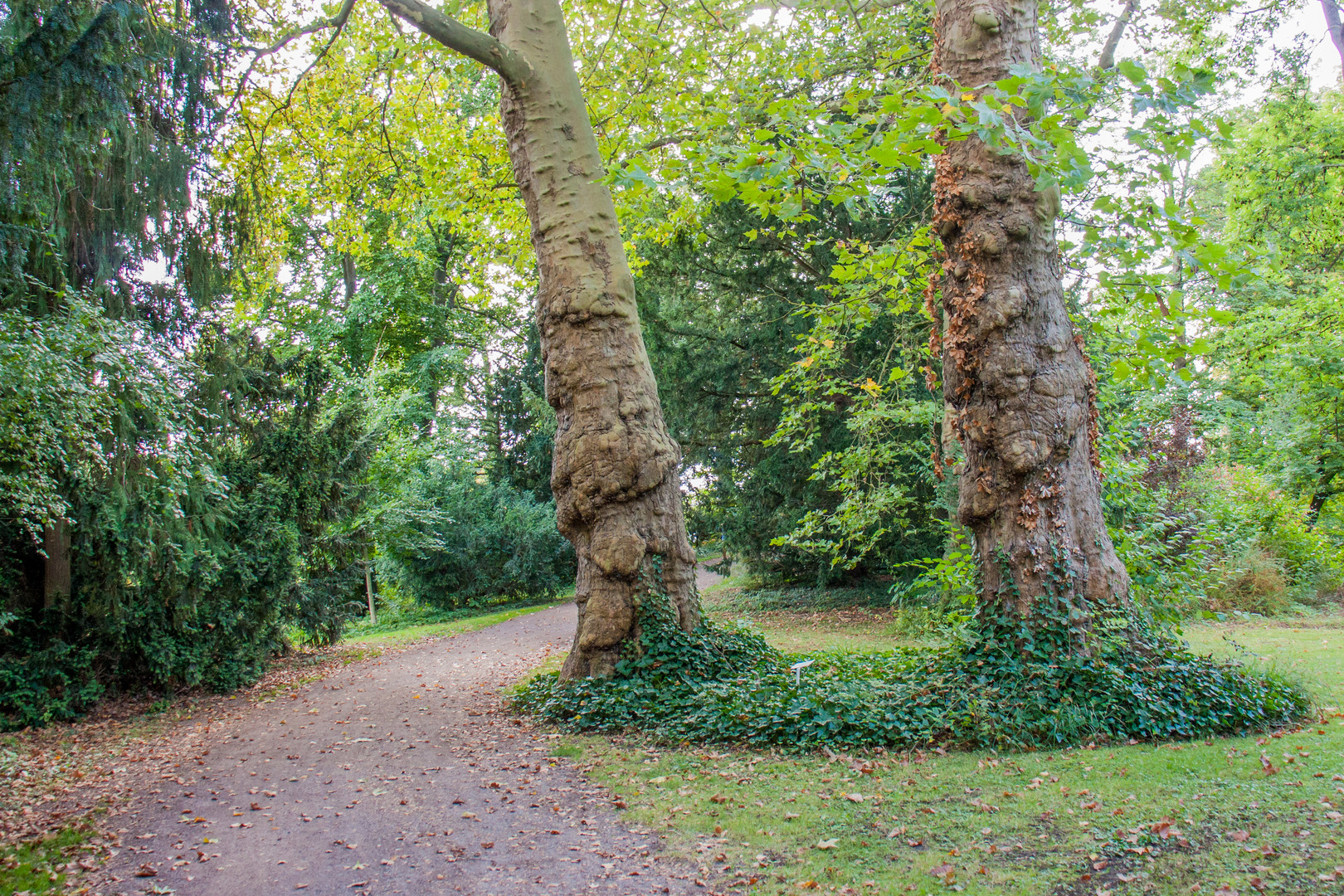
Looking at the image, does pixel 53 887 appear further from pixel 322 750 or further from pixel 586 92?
pixel 586 92

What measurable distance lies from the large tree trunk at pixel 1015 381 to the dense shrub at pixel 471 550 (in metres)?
15.0

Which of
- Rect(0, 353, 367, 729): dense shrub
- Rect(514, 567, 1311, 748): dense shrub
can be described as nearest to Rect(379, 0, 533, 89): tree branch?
Rect(0, 353, 367, 729): dense shrub

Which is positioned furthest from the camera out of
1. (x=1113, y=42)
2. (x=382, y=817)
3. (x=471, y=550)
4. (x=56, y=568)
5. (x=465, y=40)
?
(x=471, y=550)

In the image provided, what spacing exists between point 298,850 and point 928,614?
885 cm

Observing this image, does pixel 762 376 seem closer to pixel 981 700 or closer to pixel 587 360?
pixel 587 360

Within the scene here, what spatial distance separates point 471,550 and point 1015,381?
16598 mm

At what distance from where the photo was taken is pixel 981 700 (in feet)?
18.5

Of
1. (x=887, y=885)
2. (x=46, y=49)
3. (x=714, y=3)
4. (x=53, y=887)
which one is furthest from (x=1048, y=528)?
(x=714, y=3)

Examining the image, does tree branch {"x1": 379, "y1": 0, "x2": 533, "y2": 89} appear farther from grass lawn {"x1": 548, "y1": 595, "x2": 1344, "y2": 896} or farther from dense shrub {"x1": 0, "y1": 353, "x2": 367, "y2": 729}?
grass lawn {"x1": 548, "y1": 595, "x2": 1344, "y2": 896}

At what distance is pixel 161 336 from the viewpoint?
8969 millimetres

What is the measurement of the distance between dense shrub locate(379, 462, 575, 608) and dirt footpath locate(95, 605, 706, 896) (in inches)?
463

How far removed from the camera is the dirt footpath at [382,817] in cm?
400

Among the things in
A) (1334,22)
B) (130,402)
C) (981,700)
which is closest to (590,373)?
(130,402)

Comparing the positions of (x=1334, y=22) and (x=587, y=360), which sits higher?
(x=1334, y=22)
